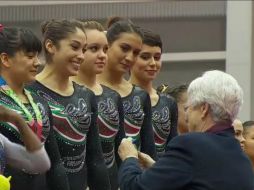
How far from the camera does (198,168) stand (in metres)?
2.81

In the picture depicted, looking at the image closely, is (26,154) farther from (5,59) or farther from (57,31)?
(57,31)

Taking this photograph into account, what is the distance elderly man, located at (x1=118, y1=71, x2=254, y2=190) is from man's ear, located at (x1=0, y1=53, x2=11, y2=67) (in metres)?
0.65

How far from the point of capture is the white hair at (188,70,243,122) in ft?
9.52

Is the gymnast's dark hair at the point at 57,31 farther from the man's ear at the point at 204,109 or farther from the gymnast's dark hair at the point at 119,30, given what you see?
the man's ear at the point at 204,109

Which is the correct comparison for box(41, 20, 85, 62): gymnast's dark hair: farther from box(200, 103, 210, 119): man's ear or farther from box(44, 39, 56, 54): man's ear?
box(200, 103, 210, 119): man's ear

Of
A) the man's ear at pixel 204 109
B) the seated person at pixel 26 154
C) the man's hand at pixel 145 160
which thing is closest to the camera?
the man's ear at pixel 204 109

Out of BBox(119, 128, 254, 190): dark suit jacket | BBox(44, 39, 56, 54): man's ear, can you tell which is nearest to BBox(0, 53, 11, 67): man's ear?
BBox(44, 39, 56, 54): man's ear

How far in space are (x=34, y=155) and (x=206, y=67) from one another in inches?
205

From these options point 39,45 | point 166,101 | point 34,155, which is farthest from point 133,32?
point 34,155

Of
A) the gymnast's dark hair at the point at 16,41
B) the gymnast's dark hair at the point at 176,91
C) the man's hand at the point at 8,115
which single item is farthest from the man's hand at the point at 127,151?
the gymnast's dark hair at the point at 176,91

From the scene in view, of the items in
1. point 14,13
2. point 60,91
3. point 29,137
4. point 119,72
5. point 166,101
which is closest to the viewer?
point 29,137

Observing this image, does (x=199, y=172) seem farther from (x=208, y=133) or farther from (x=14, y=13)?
(x=14, y=13)

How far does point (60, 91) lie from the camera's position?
11.5ft

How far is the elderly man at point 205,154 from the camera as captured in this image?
9.22 feet
